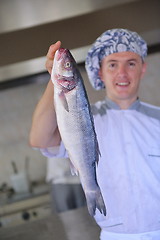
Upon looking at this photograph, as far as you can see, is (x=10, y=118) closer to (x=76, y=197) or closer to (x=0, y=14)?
(x=76, y=197)

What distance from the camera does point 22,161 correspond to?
115 inches

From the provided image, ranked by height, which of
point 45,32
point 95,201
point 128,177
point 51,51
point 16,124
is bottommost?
point 16,124

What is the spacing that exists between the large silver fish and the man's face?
1.40ft

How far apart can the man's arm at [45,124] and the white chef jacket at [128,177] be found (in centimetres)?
11

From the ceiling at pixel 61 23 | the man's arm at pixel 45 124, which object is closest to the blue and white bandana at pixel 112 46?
the man's arm at pixel 45 124

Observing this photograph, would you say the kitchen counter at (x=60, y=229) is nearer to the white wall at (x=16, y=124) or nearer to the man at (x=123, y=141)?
the man at (x=123, y=141)

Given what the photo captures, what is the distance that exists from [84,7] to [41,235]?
1.33 m

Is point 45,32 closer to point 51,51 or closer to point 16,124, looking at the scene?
point 16,124

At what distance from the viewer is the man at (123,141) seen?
85 centimetres

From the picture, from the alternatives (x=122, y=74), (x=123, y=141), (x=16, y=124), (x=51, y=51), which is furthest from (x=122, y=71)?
(x=16, y=124)

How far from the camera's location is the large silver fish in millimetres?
512

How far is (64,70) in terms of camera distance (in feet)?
1.68

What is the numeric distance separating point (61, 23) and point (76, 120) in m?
1.62

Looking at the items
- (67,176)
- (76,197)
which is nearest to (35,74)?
(67,176)
